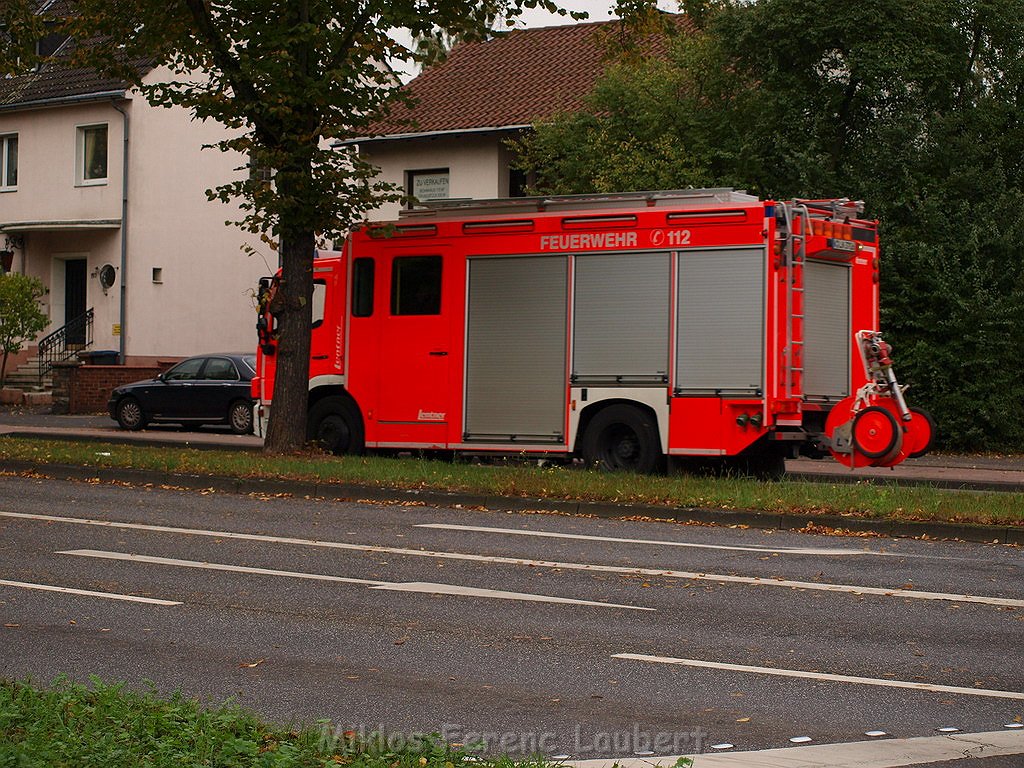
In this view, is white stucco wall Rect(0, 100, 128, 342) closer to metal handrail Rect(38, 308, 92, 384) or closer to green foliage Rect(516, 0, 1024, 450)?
metal handrail Rect(38, 308, 92, 384)

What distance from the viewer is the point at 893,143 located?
27828 millimetres

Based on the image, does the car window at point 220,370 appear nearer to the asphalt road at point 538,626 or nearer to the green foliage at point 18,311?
the green foliage at point 18,311

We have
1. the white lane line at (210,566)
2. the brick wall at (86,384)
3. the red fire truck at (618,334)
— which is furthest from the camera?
the brick wall at (86,384)

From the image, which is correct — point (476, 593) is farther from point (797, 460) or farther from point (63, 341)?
point (63, 341)

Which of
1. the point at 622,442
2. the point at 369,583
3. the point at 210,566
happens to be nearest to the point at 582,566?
the point at 369,583

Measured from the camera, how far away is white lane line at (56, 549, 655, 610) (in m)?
9.73

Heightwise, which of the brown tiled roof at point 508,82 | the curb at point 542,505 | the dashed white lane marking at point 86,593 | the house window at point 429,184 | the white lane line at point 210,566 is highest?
the brown tiled roof at point 508,82

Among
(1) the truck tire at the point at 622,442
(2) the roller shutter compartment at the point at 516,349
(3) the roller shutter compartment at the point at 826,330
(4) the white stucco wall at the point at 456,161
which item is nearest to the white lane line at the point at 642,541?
(1) the truck tire at the point at 622,442

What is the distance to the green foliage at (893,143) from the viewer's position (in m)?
26.5

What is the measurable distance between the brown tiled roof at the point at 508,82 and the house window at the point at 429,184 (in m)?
1.11

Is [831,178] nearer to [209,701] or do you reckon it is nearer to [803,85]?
[803,85]

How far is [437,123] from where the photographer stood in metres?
37.2

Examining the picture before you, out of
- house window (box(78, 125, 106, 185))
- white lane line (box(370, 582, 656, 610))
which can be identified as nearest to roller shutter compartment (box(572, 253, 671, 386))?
white lane line (box(370, 582, 656, 610))

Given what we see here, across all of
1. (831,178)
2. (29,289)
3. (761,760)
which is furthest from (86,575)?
(29,289)
